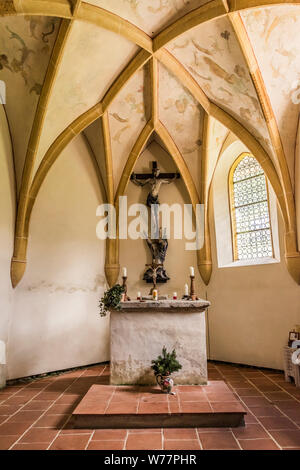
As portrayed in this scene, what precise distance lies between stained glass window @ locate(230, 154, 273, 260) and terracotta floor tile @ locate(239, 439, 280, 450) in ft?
16.4

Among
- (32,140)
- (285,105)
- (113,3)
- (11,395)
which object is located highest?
(113,3)

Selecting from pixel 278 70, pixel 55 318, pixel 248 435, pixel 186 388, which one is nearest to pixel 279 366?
pixel 186 388

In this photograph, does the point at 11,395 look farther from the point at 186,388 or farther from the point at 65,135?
the point at 65,135

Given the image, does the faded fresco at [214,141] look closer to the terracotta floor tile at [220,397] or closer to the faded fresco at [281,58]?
the faded fresco at [281,58]

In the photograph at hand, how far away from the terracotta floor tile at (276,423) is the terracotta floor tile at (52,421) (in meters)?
2.74

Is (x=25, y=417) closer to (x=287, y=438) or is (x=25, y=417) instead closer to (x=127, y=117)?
→ (x=287, y=438)

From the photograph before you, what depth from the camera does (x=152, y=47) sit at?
647 centimetres

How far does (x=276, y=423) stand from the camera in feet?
14.1

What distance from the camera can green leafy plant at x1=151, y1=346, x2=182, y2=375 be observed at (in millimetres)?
5133

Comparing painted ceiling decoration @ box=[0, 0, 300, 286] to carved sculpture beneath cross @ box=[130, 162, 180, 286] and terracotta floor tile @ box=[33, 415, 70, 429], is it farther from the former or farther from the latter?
terracotta floor tile @ box=[33, 415, 70, 429]

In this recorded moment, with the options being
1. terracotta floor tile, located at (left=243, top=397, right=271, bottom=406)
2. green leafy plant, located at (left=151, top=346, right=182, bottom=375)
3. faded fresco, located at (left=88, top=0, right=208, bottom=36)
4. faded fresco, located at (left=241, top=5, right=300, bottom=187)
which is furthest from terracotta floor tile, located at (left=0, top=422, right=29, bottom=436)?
faded fresco, located at (left=241, top=5, right=300, bottom=187)

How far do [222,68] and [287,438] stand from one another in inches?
249

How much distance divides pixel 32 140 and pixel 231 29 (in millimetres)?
4501

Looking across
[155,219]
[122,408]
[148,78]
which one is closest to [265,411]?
[122,408]
